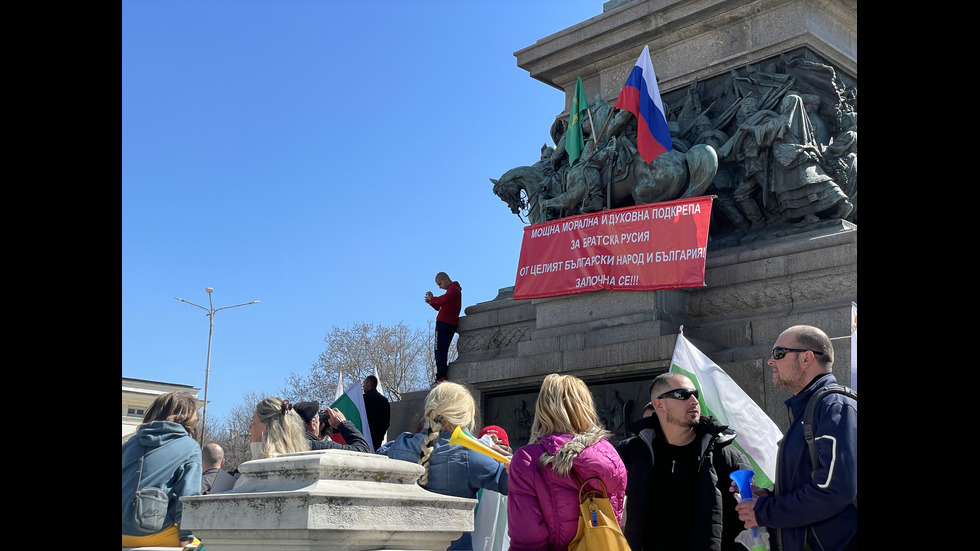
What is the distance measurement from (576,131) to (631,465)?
9.30 meters

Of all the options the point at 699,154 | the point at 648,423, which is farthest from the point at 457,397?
the point at 699,154

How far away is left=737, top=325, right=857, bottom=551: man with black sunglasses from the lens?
3779 mm

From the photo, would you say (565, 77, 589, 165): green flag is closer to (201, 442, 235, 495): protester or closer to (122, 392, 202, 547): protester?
(201, 442, 235, 495): protester

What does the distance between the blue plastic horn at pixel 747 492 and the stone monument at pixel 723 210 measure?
222 inches

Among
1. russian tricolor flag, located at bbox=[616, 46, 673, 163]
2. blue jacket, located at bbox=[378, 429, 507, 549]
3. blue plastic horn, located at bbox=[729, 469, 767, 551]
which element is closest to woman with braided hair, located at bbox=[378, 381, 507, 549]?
blue jacket, located at bbox=[378, 429, 507, 549]

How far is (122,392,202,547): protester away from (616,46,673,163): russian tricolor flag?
8412mm

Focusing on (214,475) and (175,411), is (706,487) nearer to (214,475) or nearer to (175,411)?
(175,411)

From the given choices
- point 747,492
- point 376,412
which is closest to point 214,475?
point 747,492

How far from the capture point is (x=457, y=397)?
17.0 feet

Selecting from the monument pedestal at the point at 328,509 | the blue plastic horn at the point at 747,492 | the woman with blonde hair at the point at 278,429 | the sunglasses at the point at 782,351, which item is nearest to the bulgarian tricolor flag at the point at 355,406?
the woman with blonde hair at the point at 278,429

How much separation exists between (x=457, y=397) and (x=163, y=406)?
1.49m

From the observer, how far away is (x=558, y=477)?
415cm

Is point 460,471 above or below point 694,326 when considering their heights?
below
